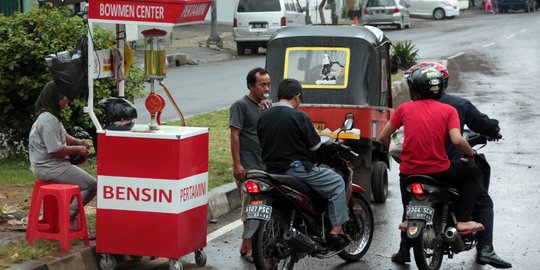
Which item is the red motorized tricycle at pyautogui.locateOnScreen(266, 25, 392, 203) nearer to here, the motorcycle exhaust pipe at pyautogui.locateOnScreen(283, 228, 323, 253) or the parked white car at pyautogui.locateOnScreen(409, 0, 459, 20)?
the motorcycle exhaust pipe at pyautogui.locateOnScreen(283, 228, 323, 253)

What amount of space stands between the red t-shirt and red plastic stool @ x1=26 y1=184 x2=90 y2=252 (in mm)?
2681

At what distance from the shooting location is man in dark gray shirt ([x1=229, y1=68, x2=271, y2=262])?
880 cm

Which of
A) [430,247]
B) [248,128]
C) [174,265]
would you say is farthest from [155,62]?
[430,247]

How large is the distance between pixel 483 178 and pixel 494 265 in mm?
775

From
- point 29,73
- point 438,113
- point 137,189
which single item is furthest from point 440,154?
point 29,73

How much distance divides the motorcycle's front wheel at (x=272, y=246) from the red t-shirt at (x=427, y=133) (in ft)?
3.84

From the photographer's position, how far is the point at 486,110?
19.7 meters

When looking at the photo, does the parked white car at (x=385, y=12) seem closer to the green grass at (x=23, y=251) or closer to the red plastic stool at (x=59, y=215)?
the red plastic stool at (x=59, y=215)

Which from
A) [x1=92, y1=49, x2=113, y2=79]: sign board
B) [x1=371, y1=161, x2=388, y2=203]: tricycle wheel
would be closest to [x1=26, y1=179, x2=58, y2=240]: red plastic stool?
[x1=92, y1=49, x2=113, y2=79]: sign board

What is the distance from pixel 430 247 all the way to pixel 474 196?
22.5 inches

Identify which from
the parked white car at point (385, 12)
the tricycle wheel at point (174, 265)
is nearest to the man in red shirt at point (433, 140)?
the tricycle wheel at point (174, 265)

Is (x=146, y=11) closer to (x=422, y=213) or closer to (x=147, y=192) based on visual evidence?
(x=147, y=192)

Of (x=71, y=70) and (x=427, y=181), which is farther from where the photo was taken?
(x=71, y=70)

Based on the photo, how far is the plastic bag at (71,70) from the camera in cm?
861
